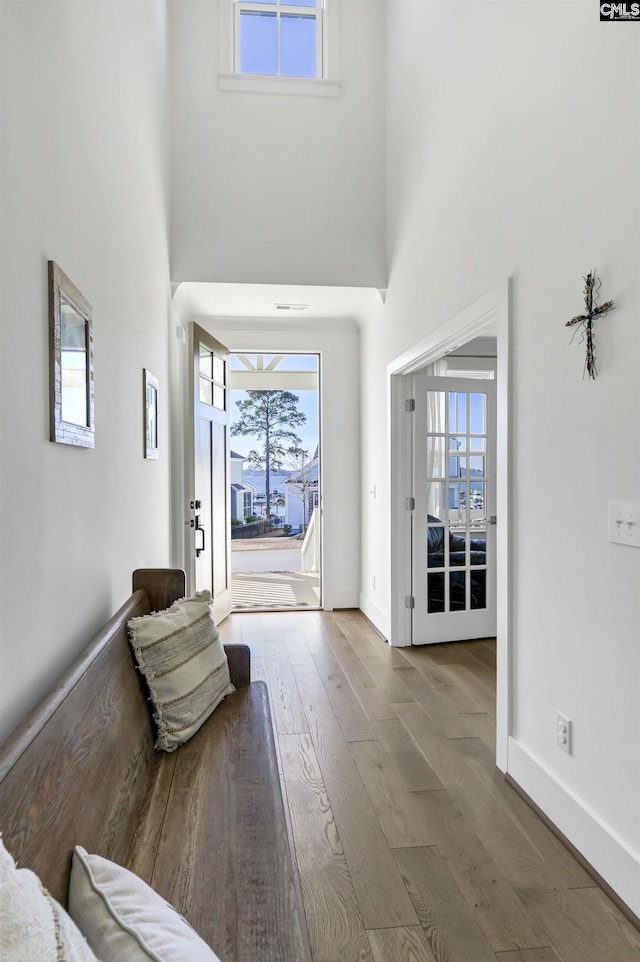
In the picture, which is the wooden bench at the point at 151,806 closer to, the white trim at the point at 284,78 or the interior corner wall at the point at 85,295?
the interior corner wall at the point at 85,295

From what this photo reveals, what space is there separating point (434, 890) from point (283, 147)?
4446 mm

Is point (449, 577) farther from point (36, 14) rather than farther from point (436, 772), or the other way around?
point (36, 14)

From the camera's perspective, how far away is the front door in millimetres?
4262

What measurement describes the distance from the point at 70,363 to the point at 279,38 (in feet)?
13.5

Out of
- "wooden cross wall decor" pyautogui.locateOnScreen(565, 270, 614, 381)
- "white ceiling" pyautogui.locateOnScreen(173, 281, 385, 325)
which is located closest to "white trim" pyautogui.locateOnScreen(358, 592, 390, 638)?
"white ceiling" pyautogui.locateOnScreen(173, 281, 385, 325)

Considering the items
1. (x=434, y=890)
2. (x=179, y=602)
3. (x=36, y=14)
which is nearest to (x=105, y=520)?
(x=179, y=602)

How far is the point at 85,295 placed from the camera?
196 cm

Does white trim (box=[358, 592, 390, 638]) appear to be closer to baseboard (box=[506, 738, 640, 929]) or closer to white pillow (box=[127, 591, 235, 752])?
baseboard (box=[506, 738, 640, 929])

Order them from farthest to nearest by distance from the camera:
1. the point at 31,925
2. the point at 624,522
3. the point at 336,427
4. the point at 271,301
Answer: the point at 336,427, the point at 271,301, the point at 624,522, the point at 31,925

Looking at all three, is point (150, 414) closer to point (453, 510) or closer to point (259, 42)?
point (453, 510)

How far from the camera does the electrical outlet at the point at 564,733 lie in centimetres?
212

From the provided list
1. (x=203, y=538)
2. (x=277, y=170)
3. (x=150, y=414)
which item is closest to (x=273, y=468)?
(x=203, y=538)

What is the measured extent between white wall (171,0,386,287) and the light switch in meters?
3.12

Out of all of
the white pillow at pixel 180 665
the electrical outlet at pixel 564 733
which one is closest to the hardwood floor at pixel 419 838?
the electrical outlet at pixel 564 733
